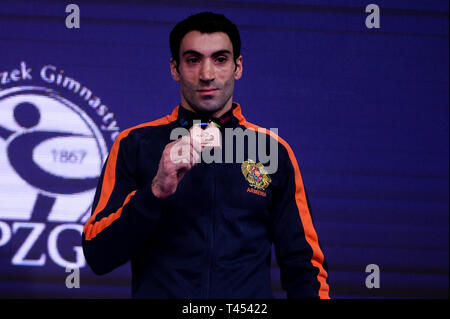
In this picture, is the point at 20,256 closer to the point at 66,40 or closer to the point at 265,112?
the point at 66,40

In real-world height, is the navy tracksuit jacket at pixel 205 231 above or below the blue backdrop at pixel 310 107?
below

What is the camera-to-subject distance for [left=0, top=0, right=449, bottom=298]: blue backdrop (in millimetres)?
2592

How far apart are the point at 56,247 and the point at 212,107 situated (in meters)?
1.53

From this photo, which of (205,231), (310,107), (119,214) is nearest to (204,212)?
(205,231)

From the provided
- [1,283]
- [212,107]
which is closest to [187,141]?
[212,107]

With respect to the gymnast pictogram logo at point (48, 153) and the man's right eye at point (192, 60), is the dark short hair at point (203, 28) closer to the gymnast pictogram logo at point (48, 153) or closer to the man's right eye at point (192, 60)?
the man's right eye at point (192, 60)

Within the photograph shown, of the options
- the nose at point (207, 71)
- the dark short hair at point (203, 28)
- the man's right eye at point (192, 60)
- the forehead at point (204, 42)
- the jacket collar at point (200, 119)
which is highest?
the dark short hair at point (203, 28)

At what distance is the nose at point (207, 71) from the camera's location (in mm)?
1449

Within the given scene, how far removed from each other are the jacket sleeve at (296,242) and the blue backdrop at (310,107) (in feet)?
3.82

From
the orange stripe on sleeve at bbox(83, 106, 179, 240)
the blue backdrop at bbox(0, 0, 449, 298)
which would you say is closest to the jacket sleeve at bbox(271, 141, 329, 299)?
the orange stripe on sleeve at bbox(83, 106, 179, 240)

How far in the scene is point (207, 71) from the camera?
57.3 inches

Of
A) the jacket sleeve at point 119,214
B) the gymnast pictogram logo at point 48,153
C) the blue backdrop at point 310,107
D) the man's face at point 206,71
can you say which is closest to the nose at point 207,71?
the man's face at point 206,71

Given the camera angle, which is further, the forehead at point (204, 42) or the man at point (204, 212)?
the forehead at point (204, 42)

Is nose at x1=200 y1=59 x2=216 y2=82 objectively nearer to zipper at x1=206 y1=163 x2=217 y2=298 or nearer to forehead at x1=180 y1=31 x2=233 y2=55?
forehead at x1=180 y1=31 x2=233 y2=55
